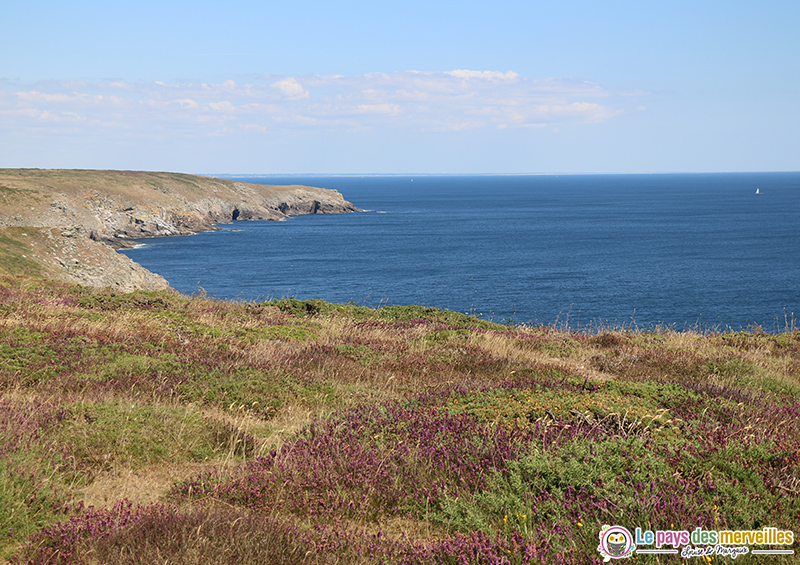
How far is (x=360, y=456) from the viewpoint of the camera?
6023 mm

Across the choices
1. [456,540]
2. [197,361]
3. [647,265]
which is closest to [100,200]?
[647,265]

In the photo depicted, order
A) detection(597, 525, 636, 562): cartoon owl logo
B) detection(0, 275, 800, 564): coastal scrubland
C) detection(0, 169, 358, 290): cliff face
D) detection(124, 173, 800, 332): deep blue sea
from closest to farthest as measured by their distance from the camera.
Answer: detection(597, 525, 636, 562): cartoon owl logo → detection(0, 275, 800, 564): coastal scrubland → detection(0, 169, 358, 290): cliff face → detection(124, 173, 800, 332): deep blue sea

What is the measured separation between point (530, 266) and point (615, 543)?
257ft

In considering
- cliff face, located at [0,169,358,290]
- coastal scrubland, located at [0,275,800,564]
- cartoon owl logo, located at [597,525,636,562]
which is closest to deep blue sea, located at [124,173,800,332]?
cliff face, located at [0,169,358,290]

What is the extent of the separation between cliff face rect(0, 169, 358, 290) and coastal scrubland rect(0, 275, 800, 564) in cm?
3440

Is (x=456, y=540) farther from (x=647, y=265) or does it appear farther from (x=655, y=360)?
(x=647, y=265)

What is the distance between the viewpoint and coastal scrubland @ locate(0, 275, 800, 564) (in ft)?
15.1

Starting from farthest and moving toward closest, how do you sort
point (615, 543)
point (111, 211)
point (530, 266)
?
point (111, 211)
point (530, 266)
point (615, 543)

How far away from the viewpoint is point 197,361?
1033cm

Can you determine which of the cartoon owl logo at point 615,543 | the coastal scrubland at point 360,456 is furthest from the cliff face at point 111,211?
the cartoon owl logo at point 615,543

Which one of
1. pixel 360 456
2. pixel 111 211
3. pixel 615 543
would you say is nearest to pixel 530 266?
pixel 360 456

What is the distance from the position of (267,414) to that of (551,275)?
6863 centimetres

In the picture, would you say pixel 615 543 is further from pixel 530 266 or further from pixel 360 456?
pixel 530 266

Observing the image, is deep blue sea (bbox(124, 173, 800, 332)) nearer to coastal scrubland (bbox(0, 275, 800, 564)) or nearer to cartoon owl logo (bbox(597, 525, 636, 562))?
coastal scrubland (bbox(0, 275, 800, 564))
